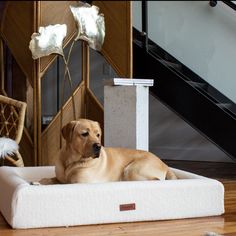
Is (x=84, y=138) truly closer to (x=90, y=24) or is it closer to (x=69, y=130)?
(x=69, y=130)

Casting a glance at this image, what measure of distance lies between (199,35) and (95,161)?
237 cm

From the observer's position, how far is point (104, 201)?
102 inches

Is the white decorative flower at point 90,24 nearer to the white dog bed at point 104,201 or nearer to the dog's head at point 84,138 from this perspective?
the dog's head at point 84,138

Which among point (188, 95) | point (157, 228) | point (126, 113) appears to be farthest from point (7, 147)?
point (188, 95)

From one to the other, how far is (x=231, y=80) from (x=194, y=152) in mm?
1771

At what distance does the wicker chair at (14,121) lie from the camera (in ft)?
12.8

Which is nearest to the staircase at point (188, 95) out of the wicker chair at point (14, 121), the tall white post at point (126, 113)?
the tall white post at point (126, 113)

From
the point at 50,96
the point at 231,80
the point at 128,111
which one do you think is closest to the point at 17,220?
the point at 128,111

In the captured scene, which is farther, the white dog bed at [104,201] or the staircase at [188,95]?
the staircase at [188,95]

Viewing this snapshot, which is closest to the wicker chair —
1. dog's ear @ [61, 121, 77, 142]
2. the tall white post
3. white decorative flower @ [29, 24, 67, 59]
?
white decorative flower @ [29, 24, 67, 59]

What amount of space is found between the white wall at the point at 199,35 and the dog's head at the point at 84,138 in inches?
75.7

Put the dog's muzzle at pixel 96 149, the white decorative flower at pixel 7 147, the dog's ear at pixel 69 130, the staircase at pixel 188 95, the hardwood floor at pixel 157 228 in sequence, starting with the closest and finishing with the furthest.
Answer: the hardwood floor at pixel 157 228 < the dog's muzzle at pixel 96 149 < the dog's ear at pixel 69 130 < the white decorative flower at pixel 7 147 < the staircase at pixel 188 95

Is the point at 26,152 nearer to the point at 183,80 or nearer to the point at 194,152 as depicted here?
the point at 183,80

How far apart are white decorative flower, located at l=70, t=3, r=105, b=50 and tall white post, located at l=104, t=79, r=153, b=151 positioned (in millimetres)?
564
